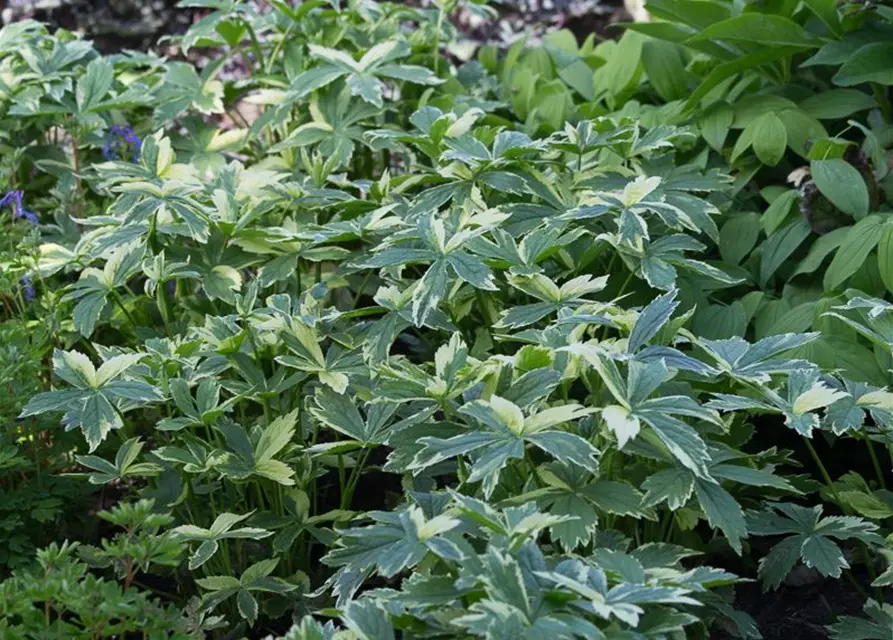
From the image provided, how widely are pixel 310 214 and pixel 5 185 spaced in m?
0.71

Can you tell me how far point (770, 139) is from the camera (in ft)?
8.40

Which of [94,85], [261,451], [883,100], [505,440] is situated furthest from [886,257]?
[94,85]

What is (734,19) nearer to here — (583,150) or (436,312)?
(583,150)

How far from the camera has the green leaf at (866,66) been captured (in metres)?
2.57

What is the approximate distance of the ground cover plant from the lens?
1603 millimetres

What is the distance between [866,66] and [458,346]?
1.37 m

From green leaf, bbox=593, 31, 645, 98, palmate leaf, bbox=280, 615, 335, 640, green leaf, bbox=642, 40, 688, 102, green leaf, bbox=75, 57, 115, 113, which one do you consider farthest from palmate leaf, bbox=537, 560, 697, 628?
green leaf, bbox=75, 57, 115, 113

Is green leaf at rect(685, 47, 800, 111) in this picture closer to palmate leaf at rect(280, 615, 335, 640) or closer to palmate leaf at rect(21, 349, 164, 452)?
palmate leaf at rect(21, 349, 164, 452)

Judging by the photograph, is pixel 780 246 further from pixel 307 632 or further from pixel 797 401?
pixel 307 632

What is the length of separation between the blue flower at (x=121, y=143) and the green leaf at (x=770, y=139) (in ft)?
5.34

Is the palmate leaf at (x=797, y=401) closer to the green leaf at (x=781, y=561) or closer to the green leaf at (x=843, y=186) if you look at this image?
the green leaf at (x=781, y=561)

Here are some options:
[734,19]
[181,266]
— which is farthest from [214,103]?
[734,19]

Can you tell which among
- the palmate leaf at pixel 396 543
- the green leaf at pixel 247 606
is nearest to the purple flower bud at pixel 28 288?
the green leaf at pixel 247 606

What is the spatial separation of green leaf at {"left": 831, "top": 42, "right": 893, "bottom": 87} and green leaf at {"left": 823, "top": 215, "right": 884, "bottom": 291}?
43 cm
